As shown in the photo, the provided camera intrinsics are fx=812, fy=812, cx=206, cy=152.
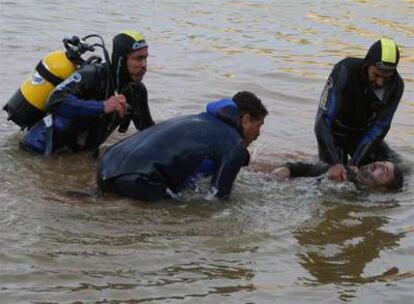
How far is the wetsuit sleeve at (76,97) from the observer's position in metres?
6.46

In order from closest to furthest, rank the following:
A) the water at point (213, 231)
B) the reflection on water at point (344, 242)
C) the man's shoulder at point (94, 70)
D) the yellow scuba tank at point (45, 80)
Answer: the water at point (213, 231), the reflection on water at point (344, 242), the man's shoulder at point (94, 70), the yellow scuba tank at point (45, 80)

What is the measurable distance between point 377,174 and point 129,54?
Answer: 226 centimetres

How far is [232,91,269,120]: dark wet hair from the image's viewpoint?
5.57 metres

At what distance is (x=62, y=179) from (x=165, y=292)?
2.40 m

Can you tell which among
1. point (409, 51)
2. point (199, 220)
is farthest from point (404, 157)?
point (409, 51)

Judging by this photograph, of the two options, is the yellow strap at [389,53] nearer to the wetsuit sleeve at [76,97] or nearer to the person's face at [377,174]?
the person's face at [377,174]

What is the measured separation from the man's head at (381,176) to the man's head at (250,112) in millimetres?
1441

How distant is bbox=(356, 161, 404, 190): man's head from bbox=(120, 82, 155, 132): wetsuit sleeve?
6.15 ft

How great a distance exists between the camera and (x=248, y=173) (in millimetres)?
6973

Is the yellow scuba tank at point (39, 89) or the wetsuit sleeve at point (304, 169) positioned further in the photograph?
the wetsuit sleeve at point (304, 169)

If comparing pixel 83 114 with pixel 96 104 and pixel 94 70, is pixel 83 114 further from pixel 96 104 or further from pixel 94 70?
pixel 94 70

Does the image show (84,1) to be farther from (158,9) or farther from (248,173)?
(248,173)

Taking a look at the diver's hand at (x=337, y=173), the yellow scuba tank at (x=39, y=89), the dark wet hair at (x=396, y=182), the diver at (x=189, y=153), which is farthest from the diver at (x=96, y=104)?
the dark wet hair at (x=396, y=182)

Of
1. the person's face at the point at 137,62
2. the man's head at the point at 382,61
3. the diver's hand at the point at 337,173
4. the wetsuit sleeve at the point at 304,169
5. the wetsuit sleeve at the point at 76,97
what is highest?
the man's head at the point at 382,61
